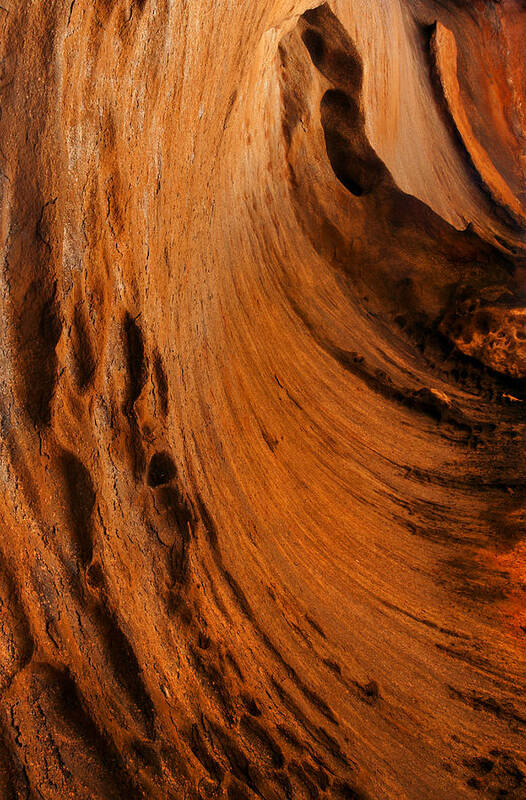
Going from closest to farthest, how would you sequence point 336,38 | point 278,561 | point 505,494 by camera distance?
point 278,561 < point 505,494 < point 336,38

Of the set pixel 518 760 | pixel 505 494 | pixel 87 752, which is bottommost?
pixel 518 760

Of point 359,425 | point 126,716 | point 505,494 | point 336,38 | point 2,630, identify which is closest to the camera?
point 2,630

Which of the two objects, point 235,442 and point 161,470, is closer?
point 161,470

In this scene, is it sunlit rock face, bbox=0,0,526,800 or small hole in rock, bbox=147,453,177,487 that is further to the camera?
small hole in rock, bbox=147,453,177,487

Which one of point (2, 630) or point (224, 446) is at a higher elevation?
point (224, 446)

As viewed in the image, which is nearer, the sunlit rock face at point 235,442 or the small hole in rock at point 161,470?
the sunlit rock face at point 235,442

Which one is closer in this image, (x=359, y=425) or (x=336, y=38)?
(x=359, y=425)

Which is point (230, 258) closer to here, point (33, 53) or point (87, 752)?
point (33, 53)

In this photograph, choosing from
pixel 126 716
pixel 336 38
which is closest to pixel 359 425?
pixel 126 716
